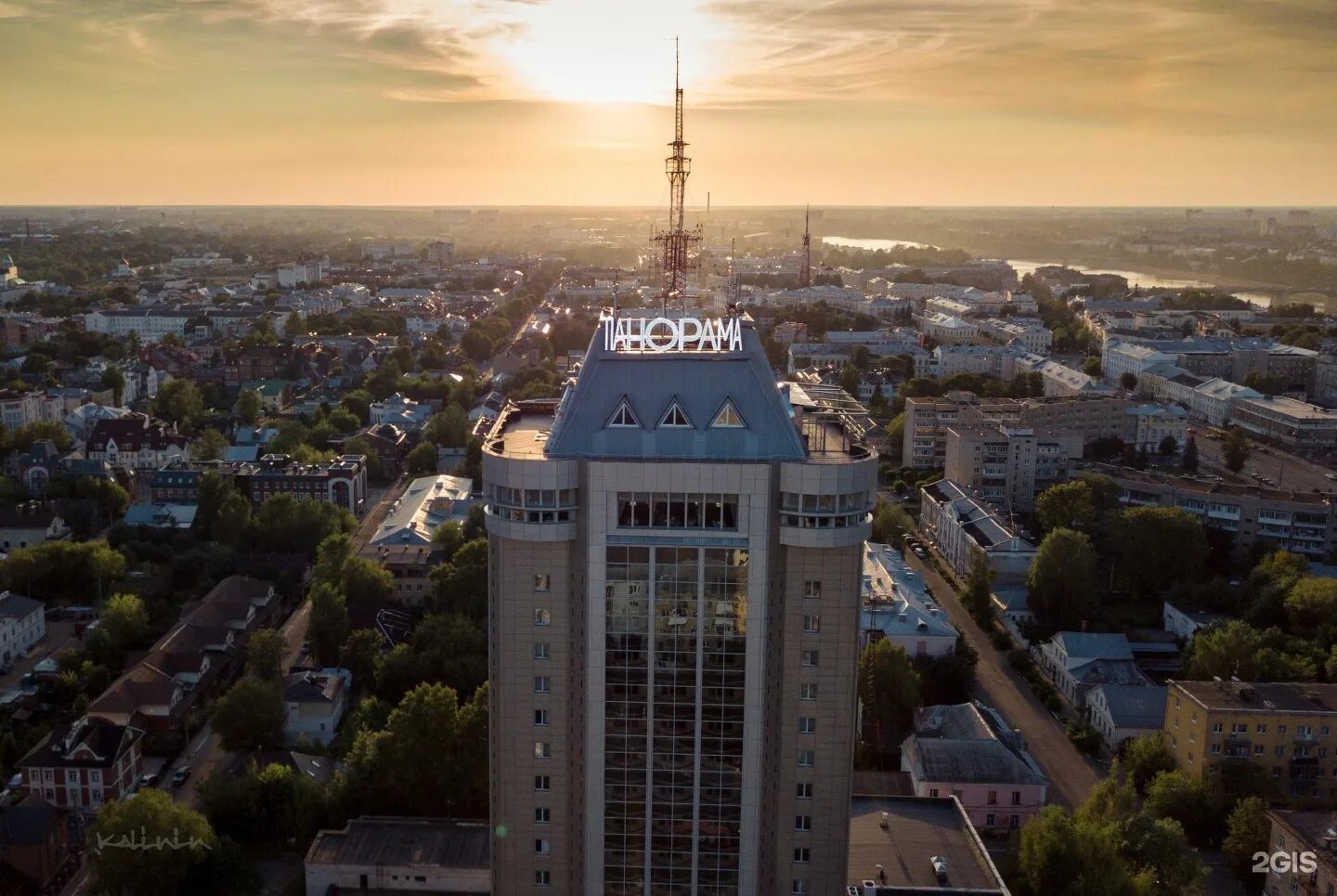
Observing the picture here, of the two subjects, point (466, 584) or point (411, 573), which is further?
point (411, 573)

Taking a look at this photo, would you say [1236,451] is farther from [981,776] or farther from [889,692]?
[981,776]

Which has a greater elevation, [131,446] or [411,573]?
[131,446]

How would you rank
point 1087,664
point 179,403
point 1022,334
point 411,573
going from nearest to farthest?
point 1087,664
point 411,573
point 179,403
point 1022,334

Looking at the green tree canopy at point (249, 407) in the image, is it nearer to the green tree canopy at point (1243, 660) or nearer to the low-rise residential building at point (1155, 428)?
the low-rise residential building at point (1155, 428)

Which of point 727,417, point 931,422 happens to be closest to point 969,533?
point 931,422

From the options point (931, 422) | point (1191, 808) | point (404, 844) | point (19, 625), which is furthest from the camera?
point (931, 422)

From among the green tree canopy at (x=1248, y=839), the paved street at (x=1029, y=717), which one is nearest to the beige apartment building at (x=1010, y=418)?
the paved street at (x=1029, y=717)

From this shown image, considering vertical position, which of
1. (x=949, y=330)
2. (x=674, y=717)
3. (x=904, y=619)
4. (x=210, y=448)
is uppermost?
(x=674, y=717)

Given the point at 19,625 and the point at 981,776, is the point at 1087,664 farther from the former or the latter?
the point at 19,625
